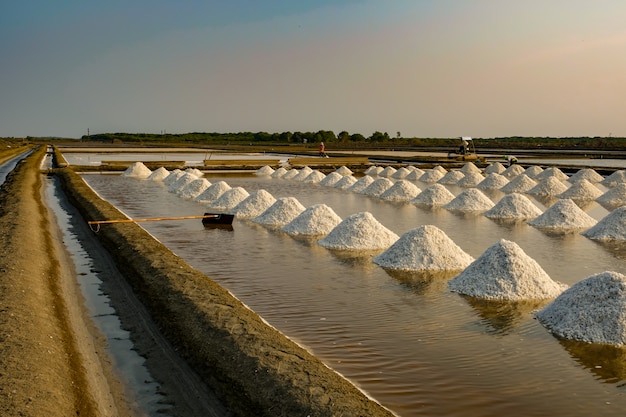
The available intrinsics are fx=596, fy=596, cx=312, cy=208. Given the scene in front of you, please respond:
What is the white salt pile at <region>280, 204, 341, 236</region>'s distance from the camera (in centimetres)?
1694

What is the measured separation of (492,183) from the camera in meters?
31.7

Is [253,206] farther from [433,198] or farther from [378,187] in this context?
[378,187]

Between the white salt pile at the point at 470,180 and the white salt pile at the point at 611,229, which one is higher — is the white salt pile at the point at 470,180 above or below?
above

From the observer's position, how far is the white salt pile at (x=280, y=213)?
1864 centimetres

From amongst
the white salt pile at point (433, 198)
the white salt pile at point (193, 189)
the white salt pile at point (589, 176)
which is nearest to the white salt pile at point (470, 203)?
the white salt pile at point (433, 198)

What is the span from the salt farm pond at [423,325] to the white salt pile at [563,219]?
1.27 m

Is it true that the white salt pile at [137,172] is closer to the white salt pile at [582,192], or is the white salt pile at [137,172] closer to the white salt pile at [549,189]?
the white salt pile at [549,189]

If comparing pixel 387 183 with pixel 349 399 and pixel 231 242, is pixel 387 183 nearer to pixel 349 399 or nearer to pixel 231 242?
pixel 231 242

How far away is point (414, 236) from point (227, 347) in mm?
6655

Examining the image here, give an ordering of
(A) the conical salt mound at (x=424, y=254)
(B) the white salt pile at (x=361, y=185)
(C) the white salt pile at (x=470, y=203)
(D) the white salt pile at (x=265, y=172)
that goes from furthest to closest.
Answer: (D) the white salt pile at (x=265, y=172), (B) the white salt pile at (x=361, y=185), (C) the white salt pile at (x=470, y=203), (A) the conical salt mound at (x=424, y=254)

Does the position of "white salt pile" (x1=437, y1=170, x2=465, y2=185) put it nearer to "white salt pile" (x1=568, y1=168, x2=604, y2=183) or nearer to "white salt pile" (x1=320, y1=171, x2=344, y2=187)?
"white salt pile" (x1=568, y1=168, x2=604, y2=183)

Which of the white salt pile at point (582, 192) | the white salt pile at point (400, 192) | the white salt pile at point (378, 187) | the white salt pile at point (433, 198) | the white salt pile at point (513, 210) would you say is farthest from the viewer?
the white salt pile at point (378, 187)

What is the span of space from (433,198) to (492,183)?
8.68 metres

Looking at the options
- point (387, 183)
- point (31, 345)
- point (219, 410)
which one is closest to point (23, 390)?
point (31, 345)
